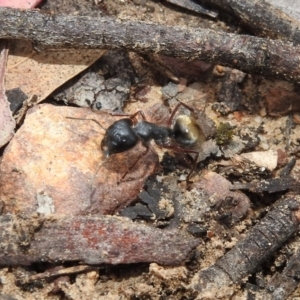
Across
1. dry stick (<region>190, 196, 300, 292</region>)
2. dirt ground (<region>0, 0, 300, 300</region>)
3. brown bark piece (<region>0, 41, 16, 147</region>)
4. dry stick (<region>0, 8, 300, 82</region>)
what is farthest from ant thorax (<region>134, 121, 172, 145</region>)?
dry stick (<region>190, 196, 300, 292</region>)

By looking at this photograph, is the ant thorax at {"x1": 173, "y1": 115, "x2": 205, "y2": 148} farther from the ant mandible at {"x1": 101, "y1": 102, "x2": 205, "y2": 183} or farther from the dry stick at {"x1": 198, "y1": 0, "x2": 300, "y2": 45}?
the dry stick at {"x1": 198, "y1": 0, "x2": 300, "y2": 45}

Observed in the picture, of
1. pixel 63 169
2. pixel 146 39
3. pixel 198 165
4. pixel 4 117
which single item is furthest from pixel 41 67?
pixel 198 165

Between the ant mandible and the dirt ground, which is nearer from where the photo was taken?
the dirt ground

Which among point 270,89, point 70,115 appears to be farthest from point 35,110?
point 270,89

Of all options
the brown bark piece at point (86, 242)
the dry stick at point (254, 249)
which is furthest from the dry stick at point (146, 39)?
the brown bark piece at point (86, 242)

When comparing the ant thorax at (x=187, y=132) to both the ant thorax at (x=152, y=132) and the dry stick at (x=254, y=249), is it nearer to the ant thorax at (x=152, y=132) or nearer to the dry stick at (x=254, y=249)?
the ant thorax at (x=152, y=132)

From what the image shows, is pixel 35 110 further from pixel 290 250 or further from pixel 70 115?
pixel 290 250
